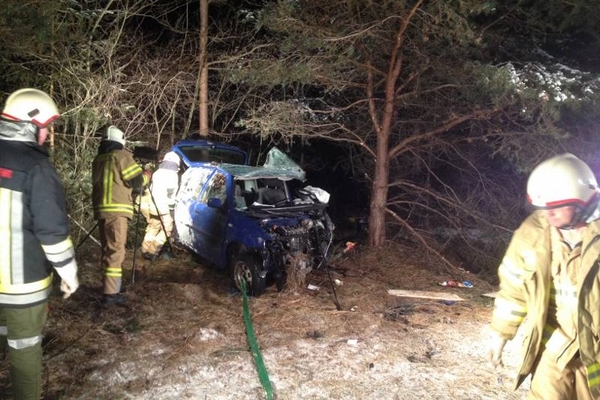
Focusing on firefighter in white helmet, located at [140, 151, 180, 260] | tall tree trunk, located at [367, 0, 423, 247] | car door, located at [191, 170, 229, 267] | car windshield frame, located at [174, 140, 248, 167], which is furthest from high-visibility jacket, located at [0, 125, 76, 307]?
car windshield frame, located at [174, 140, 248, 167]

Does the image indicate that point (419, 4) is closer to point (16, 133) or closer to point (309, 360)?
point (309, 360)

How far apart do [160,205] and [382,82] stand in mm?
4480

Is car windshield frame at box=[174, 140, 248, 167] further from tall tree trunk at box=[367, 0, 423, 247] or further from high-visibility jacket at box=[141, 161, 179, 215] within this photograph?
tall tree trunk at box=[367, 0, 423, 247]

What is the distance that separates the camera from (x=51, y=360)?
3951 mm

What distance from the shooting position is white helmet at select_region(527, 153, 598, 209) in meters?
2.37

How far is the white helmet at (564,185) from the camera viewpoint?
2367 millimetres

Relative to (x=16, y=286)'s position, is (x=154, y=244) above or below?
below

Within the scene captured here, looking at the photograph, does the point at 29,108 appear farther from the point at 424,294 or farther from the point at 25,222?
the point at 424,294

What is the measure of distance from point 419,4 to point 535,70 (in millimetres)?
2041

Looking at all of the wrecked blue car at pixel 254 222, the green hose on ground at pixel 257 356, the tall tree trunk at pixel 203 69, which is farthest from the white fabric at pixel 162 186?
the tall tree trunk at pixel 203 69

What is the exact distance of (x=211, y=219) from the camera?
696 centimetres

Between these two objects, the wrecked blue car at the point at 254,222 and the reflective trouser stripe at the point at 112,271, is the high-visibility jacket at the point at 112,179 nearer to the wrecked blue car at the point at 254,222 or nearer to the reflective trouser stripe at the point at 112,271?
the reflective trouser stripe at the point at 112,271

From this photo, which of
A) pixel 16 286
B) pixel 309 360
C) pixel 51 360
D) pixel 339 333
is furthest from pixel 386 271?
pixel 16 286

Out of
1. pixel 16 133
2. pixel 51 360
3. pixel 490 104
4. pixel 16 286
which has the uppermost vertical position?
pixel 490 104
